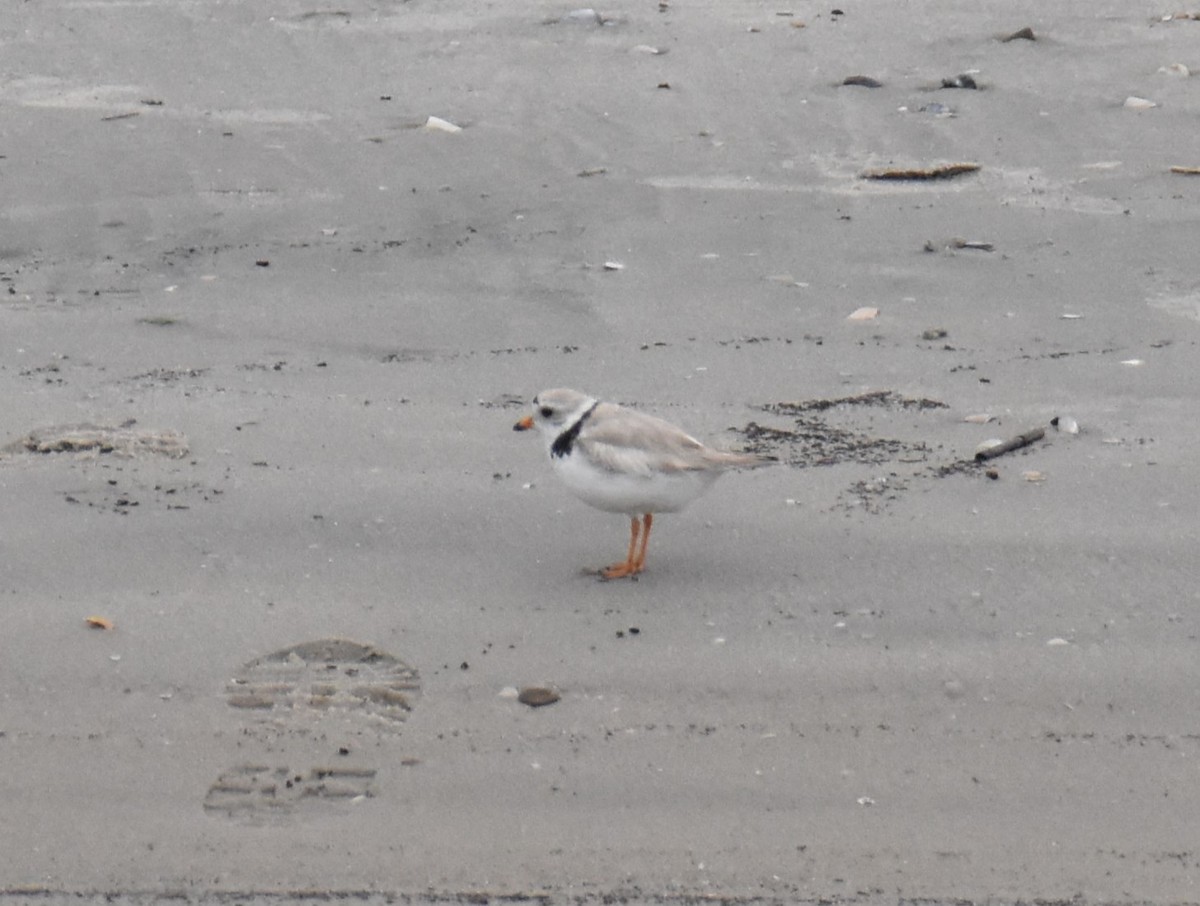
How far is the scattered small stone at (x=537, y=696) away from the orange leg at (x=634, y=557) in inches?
26.6

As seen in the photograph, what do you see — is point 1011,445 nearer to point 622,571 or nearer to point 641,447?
point 641,447

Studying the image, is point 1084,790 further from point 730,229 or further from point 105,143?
point 105,143

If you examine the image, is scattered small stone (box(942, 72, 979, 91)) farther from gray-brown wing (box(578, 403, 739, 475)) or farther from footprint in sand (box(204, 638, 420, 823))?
footprint in sand (box(204, 638, 420, 823))

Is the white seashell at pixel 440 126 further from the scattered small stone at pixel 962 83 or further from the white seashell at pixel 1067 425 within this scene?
the white seashell at pixel 1067 425

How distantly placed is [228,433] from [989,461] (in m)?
2.36

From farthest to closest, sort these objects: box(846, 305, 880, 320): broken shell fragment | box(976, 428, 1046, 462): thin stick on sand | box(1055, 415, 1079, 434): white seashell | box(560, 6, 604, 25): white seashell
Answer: box(560, 6, 604, 25): white seashell → box(846, 305, 880, 320): broken shell fragment → box(1055, 415, 1079, 434): white seashell → box(976, 428, 1046, 462): thin stick on sand

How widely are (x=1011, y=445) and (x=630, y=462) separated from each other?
1360 mm

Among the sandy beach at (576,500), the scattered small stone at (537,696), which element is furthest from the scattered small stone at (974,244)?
the scattered small stone at (537,696)

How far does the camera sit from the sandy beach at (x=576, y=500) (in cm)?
362

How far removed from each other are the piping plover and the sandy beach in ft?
0.63

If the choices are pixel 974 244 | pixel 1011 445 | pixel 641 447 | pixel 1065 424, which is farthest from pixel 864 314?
pixel 641 447

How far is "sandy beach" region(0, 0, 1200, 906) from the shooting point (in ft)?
11.9

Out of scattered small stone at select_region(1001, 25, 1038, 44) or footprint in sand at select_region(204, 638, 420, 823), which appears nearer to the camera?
footprint in sand at select_region(204, 638, 420, 823)

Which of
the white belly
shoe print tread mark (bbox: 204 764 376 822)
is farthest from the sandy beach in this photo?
the white belly
